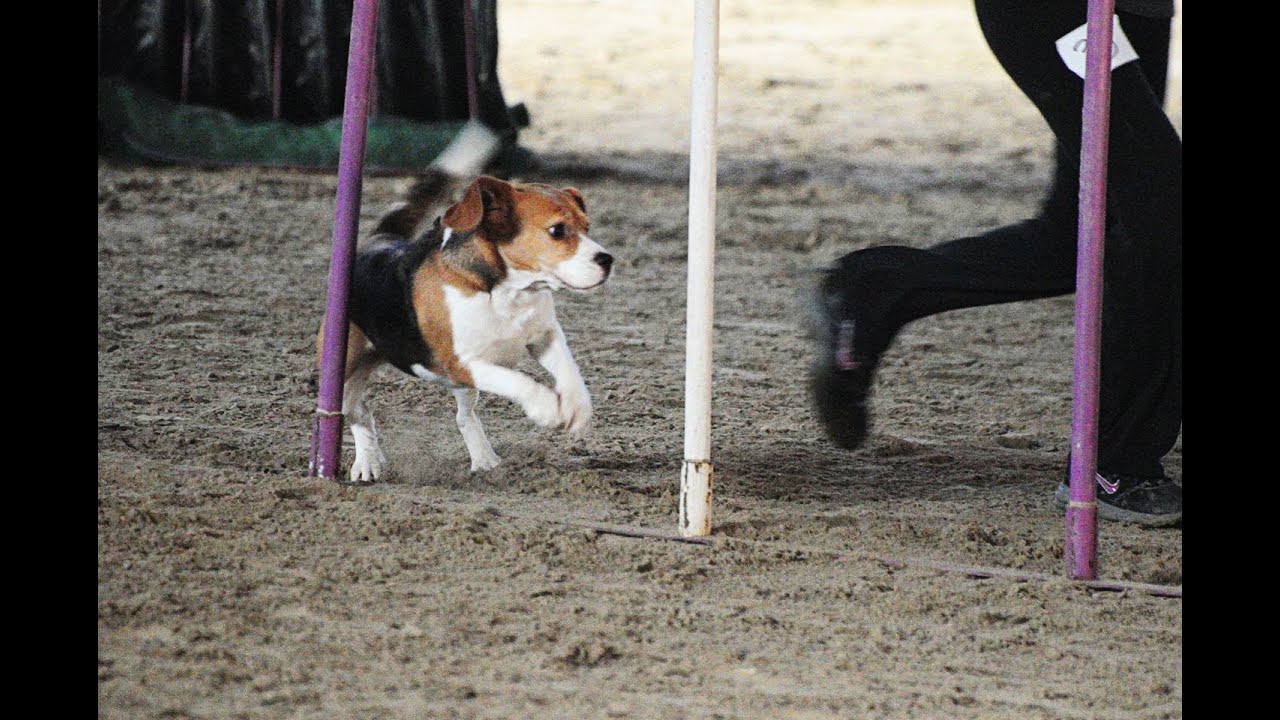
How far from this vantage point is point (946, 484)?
4809mm

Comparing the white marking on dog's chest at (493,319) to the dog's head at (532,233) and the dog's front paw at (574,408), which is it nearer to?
the dog's head at (532,233)

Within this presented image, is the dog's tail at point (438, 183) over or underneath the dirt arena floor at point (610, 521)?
over

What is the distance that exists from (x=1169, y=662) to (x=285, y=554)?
6.25ft

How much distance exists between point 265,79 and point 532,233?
6.11 meters

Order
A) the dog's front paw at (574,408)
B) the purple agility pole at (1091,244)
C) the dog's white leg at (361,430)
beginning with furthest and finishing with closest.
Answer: the dog's white leg at (361,430) → the dog's front paw at (574,408) → the purple agility pole at (1091,244)

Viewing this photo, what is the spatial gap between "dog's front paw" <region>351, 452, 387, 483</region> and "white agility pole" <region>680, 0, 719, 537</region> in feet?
3.09

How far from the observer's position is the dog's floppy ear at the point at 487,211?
420 centimetres

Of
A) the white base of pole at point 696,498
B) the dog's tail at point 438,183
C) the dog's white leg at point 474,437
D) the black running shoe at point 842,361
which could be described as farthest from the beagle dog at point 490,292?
the black running shoe at point 842,361

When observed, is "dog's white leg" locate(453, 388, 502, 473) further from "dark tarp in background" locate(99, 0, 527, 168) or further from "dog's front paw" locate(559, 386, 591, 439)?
"dark tarp in background" locate(99, 0, 527, 168)

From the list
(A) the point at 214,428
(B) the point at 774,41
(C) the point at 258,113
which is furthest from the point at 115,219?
(B) the point at 774,41

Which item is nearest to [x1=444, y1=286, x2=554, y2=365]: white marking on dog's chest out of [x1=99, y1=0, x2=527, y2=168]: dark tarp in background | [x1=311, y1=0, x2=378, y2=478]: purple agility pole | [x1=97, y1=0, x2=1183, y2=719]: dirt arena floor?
[x1=311, y1=0, x2=378, y2=478]: purple agility pole

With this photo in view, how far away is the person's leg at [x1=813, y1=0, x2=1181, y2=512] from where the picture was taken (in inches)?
167

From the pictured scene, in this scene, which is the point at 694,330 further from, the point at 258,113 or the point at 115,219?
the point at 258,113

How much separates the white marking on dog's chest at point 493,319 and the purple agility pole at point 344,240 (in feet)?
0.93
